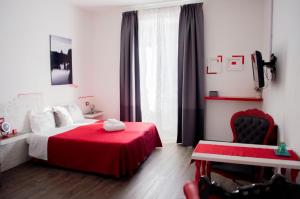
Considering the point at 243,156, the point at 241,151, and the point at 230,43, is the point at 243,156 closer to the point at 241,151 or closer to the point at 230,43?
the point at 241,151

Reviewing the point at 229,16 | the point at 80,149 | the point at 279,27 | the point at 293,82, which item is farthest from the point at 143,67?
the point at 293,82

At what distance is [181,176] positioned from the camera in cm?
313

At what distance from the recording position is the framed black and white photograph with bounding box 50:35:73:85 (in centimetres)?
421

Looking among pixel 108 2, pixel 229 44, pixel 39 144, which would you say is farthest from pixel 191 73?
pixel 39 144

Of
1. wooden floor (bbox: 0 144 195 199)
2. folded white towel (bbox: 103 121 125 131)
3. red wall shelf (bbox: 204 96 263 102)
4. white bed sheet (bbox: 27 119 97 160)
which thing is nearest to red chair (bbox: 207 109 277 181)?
wooden floor (bbox: 0 144 195 199)


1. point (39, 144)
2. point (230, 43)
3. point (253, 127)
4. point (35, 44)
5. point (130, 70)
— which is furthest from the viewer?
point (130, 70)

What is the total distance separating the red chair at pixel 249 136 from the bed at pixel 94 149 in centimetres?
116

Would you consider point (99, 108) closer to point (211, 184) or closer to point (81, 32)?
point (81, 32)

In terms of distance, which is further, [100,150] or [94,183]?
[100,150]

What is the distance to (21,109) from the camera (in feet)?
11.8

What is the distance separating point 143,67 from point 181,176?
2.62 m

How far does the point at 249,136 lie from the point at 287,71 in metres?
0.89

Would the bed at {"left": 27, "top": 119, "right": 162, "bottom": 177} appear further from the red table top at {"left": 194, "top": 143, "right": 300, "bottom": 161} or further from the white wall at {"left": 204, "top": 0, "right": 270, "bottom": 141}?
the white wall at {"left": 204, "top": 0, "right": 270, "bottom": 141}

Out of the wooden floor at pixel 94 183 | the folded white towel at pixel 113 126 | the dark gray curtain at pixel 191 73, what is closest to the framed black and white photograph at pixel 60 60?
the folded white towel at pixel 113 126
